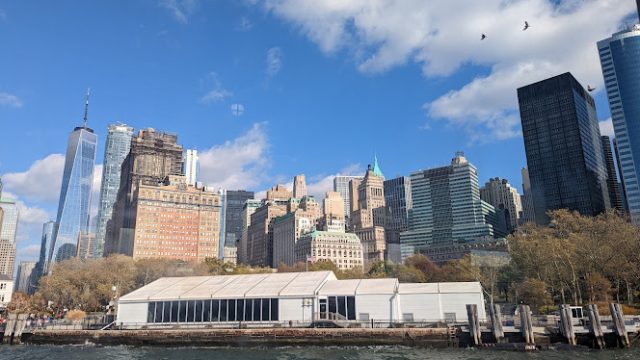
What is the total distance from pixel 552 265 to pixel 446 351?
1692 inches

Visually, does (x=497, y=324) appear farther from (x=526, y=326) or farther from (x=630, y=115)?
(x=630, y=115)

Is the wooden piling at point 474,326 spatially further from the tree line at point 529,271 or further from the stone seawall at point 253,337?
the tree line at point 529,271

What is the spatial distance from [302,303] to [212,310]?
1128cm

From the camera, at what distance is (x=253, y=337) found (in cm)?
5306

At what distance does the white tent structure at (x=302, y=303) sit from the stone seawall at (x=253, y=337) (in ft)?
11.4

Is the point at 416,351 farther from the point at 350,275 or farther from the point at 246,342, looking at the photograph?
the point at 350,275

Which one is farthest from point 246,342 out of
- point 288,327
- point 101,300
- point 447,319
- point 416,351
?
point 101,300

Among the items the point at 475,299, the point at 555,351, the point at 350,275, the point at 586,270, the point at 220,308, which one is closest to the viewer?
the point at 555,351

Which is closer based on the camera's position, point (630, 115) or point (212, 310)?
point (212, 310)

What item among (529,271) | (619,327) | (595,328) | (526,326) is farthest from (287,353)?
(529,271)

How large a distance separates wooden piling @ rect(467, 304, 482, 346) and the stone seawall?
6.12 ft

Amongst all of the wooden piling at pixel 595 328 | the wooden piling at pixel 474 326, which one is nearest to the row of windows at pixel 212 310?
the wooden piling at pixel 474 326

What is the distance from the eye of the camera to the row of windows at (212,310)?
193 ft

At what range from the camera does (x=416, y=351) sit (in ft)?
151
